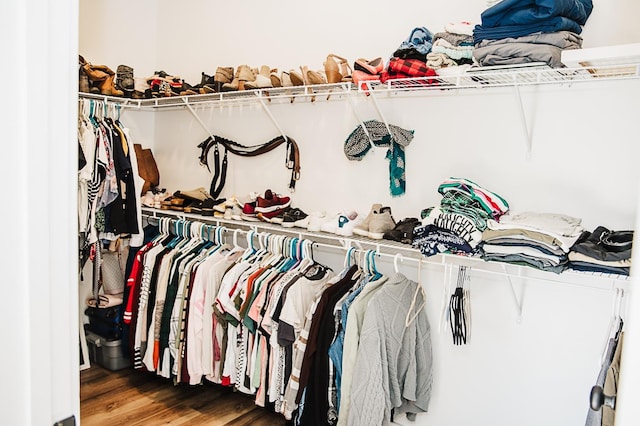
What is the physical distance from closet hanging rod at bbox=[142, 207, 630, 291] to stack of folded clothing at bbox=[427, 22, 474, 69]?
814mm

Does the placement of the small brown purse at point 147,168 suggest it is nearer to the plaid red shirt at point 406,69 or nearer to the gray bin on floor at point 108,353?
the gray bin on floor at point 108,353

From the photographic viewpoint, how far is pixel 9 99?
0.67 metres

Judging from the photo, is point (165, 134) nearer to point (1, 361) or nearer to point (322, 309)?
point (322, 309)

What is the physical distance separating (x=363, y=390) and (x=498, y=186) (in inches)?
42.8

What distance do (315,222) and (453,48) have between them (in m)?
1.07

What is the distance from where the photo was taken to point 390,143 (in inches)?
103

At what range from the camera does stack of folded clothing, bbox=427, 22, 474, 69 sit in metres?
2.17

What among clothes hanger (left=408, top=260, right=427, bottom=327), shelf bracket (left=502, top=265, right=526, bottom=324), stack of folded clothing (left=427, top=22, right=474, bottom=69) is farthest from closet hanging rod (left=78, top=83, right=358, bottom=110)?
shelf bracket (left=502, top=265, right=526, bottom=324)

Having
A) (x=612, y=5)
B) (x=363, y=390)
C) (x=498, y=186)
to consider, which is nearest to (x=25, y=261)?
(x=363, y=390)

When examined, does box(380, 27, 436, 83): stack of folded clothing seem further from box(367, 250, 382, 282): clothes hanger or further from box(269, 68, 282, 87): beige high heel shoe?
box(367, 250, 382, 282): clothes hanger

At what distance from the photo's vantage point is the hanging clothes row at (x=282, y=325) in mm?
2195

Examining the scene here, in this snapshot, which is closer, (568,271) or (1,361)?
(1,361)

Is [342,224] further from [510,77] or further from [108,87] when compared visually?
[108,87]

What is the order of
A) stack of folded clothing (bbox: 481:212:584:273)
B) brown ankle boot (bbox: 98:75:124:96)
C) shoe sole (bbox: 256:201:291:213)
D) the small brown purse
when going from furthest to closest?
the small brown purse
brown ankle boot (bbox: 98:75:124:96)
shoe sole (bbox: 256:201:291:213)
stack of folded clothing (bbox: 481:212:584:273)
